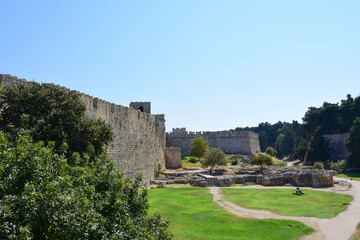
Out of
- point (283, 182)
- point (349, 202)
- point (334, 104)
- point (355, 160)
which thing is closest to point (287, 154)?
point (334, 104)

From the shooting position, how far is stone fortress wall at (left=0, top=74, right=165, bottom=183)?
17084 mm

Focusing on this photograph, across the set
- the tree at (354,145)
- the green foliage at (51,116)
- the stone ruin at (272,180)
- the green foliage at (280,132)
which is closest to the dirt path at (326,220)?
the green foliage at (51,116)

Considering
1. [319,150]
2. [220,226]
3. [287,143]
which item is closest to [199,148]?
[319,150]

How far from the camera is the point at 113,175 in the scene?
21.3ft

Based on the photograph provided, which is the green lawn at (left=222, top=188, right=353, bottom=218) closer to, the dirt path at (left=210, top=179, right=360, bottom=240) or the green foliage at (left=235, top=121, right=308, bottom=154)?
the dirt path at (left=210, top=179, right=360, bottom=240)

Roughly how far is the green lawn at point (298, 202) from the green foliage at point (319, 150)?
26.2 meters

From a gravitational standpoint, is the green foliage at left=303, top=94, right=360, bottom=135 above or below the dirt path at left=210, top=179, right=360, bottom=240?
above

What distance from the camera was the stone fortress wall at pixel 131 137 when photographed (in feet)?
56.1

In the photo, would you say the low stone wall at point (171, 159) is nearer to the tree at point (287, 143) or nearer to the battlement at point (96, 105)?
the battlement at point (96, 105)

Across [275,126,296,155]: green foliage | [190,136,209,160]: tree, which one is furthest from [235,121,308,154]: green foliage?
[190,136,209,160]: tree

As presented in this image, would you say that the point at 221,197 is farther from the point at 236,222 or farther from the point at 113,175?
the point at 113,175

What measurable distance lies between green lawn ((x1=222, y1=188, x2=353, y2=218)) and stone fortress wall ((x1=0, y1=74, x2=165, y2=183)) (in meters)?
7.31

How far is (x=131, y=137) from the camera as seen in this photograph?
21.5m

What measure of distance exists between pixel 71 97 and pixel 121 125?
9208mm
